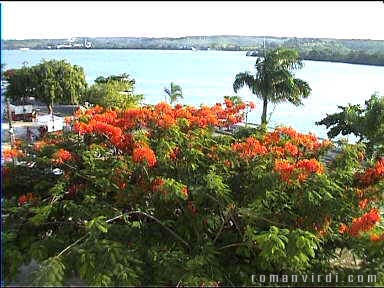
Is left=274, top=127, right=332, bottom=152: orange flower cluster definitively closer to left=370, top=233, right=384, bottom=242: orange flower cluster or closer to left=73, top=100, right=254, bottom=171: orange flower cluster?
left=73, top=100, right=254, bottom=171: orange flower cluster

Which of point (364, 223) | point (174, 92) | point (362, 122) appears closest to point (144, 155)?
point (364, 223)

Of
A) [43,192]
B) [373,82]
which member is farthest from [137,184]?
[373,82]

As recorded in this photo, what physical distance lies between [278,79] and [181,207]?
17744 millimetres

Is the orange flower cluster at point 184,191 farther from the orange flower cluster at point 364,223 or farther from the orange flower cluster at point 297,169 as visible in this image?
the orange flower cluster at point 364,223

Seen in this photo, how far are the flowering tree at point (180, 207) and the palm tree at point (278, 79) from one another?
16.2m

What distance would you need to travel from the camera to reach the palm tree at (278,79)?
920 inches

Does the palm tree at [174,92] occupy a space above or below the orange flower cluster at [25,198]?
below

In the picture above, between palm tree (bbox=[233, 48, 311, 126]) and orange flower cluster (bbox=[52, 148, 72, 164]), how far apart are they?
17.1m

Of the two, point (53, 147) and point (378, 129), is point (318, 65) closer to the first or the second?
point (378, 129)

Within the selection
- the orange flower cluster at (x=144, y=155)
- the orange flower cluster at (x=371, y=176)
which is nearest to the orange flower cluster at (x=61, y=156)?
the orange flower cluster at (x=144, y=155)

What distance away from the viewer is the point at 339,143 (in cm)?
814

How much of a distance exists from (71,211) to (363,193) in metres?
3.79

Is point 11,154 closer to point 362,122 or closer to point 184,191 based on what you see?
point 184,191

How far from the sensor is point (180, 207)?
671 cm
